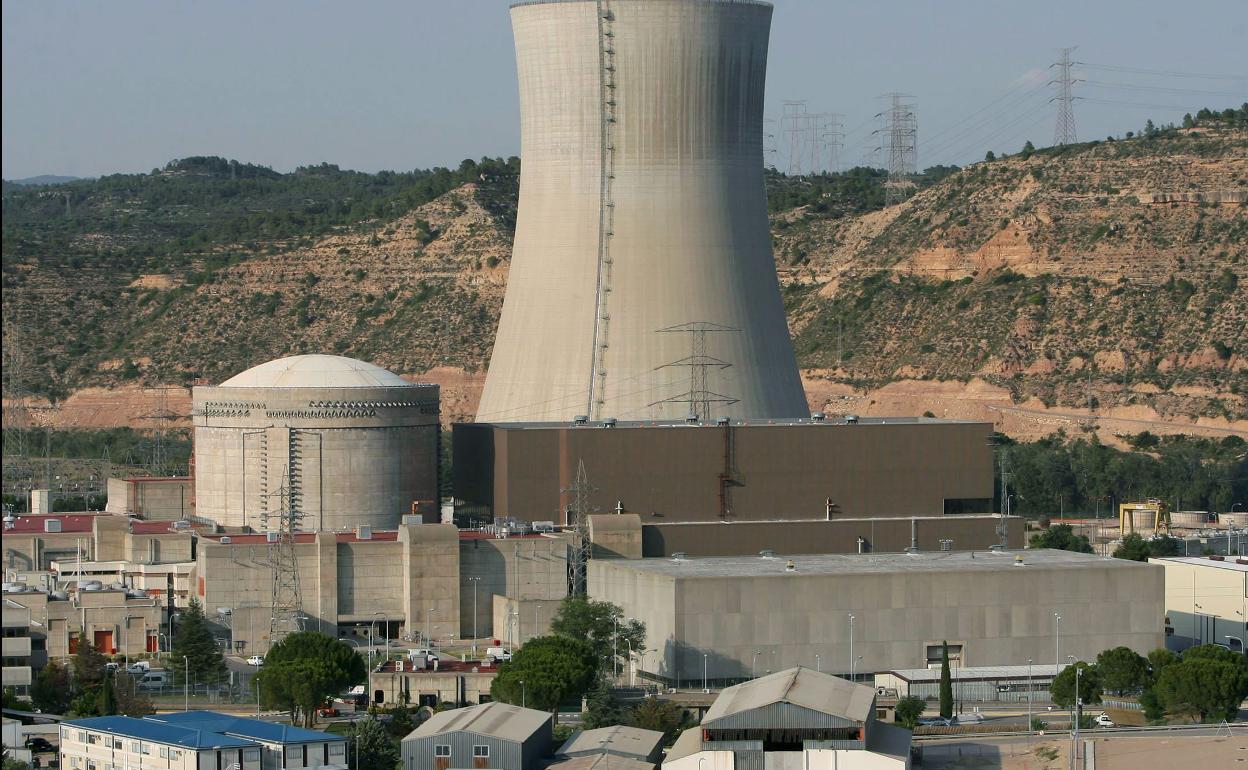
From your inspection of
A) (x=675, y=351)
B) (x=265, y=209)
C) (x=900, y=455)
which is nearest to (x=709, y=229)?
(x=675, y=351)

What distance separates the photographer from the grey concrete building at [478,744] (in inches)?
1639

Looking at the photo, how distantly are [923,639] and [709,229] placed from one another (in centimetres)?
1428

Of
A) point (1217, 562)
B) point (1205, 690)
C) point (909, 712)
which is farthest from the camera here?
point (1217, 562)

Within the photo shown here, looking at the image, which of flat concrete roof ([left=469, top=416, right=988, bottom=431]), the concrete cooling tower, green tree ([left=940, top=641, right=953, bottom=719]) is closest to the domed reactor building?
flat concrete roof ([left=469, top=416, right=988, bottom=431])

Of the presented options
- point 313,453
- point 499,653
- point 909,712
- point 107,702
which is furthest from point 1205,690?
point 313,453

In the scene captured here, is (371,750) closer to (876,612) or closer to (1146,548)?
(876,612)

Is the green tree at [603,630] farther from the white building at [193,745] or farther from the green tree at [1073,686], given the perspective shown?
the white building at [193,745]

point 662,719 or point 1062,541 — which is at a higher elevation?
point 1062,541

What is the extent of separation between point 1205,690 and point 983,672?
6.18 meters

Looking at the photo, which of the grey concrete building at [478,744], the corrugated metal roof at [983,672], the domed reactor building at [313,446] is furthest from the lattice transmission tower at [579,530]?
the grey concrete building at [478,744]

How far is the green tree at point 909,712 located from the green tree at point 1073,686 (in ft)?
10.5

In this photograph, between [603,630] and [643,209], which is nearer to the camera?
[603,630]

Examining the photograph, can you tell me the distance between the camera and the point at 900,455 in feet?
210

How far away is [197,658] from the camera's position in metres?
51.9
